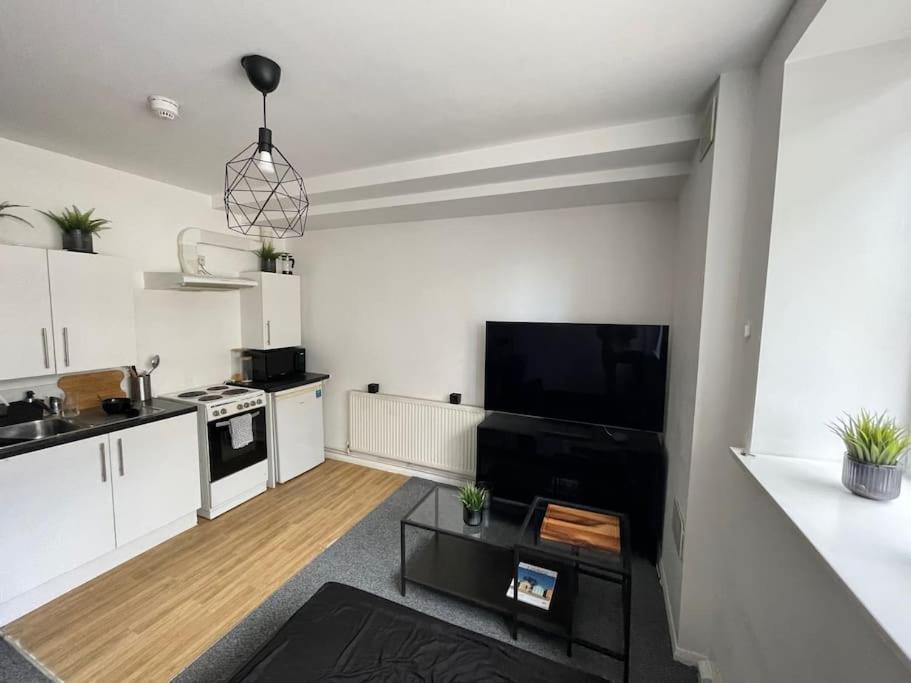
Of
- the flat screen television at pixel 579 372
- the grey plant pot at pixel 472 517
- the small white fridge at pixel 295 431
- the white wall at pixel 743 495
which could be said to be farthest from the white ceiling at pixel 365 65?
the grey plant pot at pixel 472 517

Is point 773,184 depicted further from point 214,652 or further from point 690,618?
point 214,652

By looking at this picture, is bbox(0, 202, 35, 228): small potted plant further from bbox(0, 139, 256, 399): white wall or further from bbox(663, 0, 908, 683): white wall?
bbox(663, 0, 908, 683): white wall

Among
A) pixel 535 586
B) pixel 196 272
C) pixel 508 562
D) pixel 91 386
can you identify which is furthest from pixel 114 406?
pixel 535 586

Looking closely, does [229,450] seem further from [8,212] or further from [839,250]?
[839,250]

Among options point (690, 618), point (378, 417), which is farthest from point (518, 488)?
point (378, 417)

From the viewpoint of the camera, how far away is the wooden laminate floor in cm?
171

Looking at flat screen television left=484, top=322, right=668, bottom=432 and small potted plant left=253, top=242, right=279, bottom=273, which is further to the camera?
small potted plant left=253, top=242, right=279, bottom=273

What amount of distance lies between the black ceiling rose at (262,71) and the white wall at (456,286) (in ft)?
6.06

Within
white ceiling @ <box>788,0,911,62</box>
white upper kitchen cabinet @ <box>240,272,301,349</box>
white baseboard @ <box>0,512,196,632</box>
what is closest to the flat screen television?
white ceiling @ <box>788,0,911,62</box>

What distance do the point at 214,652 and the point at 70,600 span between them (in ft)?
3.52

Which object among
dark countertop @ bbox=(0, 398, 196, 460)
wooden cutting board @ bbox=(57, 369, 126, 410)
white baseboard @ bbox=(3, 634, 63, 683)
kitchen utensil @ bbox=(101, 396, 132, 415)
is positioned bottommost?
white baseboard @ bbox=(3, 634, 63, 683)

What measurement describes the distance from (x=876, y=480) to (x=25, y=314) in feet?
12.8

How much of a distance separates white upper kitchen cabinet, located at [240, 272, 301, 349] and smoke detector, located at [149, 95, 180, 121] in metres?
1.71

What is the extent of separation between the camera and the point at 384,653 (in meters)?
1.30
